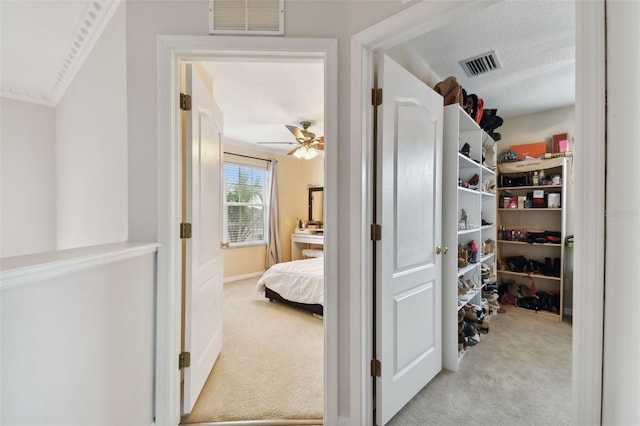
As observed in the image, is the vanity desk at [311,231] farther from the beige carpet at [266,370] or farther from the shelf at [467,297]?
the shelf at [467,297]

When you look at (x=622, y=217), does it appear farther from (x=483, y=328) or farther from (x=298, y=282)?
(x=298, y=282)

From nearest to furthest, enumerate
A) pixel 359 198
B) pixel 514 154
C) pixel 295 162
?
pixel 359 198, pixel 514 154, pixel 295 162

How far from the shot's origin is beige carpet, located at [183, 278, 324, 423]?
5.22 feet

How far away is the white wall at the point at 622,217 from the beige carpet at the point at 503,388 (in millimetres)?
1102

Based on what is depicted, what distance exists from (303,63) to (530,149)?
3.32 metres

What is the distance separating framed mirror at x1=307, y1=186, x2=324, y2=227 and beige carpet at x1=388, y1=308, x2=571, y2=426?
3.69 metres

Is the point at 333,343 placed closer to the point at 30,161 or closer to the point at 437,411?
the point at 437,411

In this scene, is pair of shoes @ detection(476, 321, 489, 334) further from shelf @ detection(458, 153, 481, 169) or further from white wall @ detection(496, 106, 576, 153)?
white wall @ detection(496, 106, 576, 153)

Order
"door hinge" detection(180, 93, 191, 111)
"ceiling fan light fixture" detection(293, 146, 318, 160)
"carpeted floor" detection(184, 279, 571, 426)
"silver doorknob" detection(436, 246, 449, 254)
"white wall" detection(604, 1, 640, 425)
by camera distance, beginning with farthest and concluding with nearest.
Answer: "ceiling fan light fixture" detection(293, 146, 318, 160), "silver doorknob" detection(436, 246, 449, 254), "carpeted floor" detection(184, 279, 571, 426), "door hinge" detection(180, 93, 191, 111), "white wall" detection(604, 1, 640, 425)

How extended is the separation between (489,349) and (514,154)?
2.47 m

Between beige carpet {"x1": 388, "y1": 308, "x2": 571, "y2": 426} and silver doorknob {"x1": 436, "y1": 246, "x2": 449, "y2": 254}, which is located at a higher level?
silver doorknob {"x1": 436, "y1": 246, "x2": 449, "y2": 254}

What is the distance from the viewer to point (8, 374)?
2.44 feet

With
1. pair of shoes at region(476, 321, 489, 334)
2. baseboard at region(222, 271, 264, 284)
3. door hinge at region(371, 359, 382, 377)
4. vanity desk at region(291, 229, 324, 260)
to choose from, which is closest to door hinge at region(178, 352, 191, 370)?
door hinge at region(371, 359, 382, 377)

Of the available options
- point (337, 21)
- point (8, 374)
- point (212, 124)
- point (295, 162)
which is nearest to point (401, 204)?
point (337, 21)
